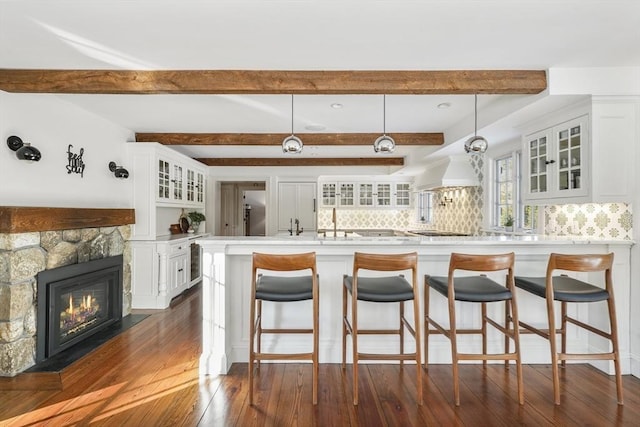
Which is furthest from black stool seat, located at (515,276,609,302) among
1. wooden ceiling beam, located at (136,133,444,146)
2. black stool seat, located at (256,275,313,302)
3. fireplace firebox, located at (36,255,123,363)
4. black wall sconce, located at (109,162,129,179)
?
black wall sconce, located at (109,162,129,179)

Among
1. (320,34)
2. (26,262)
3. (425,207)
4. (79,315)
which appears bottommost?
(79,315)

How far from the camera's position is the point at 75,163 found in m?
3.52

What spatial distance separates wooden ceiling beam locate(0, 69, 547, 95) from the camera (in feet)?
8.84

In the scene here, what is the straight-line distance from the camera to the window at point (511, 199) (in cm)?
430

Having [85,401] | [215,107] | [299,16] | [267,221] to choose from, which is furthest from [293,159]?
[85,401]

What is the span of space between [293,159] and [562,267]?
5.18m

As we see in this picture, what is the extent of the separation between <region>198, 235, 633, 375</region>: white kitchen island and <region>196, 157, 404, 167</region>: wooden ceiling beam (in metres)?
4.03

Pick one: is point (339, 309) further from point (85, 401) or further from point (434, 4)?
point (434, 4)

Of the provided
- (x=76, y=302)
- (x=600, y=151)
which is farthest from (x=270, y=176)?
(x=600, y=151)

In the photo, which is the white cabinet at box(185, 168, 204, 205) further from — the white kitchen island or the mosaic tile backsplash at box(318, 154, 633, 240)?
the white kitchen island

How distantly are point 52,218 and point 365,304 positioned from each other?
9.28 ft

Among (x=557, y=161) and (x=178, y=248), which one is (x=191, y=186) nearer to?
(x=178, y=248)

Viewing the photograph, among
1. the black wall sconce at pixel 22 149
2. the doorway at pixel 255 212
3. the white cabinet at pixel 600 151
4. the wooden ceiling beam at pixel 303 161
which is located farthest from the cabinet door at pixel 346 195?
the black wall sconce at pixel 22 149

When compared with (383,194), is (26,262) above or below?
below
